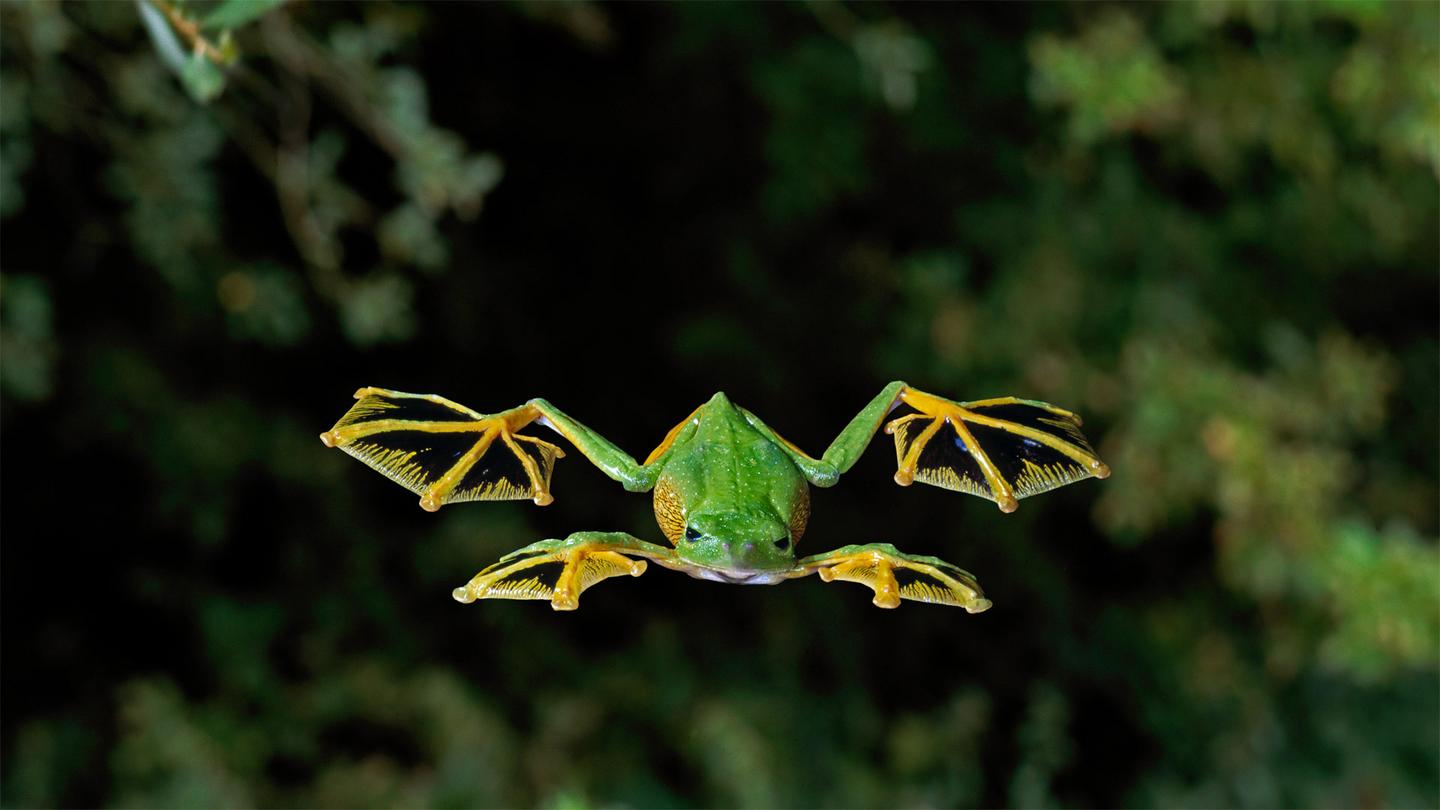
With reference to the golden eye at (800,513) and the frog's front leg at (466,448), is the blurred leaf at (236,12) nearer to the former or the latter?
the frog's front leg at (466,448)

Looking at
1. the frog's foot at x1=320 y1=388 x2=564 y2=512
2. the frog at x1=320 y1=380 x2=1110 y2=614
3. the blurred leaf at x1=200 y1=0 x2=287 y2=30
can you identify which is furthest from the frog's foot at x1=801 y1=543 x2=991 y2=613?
the blurred leaf at x1=200 y1=0 x2=287 y2=30

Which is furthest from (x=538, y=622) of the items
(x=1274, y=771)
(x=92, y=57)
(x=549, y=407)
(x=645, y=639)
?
(x=549, y=407)

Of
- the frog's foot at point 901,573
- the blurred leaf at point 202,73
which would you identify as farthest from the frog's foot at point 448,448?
the blurred leaf at point 202,73

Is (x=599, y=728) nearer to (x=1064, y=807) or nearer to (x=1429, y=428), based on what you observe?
(x=1064, y=807)

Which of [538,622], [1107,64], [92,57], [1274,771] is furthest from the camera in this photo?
[1274,771]

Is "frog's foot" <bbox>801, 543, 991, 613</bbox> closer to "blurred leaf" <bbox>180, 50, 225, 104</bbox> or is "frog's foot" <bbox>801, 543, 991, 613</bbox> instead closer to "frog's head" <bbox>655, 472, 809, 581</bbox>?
"frog's head" <bbox>655, 472, 809, 581</bbox>

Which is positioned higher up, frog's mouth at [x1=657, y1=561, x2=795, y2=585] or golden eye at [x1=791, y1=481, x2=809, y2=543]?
golden eye at [x1=791, y1=481, x2=809, y2=543]

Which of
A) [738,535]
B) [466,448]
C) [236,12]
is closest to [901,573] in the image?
[738,535]
